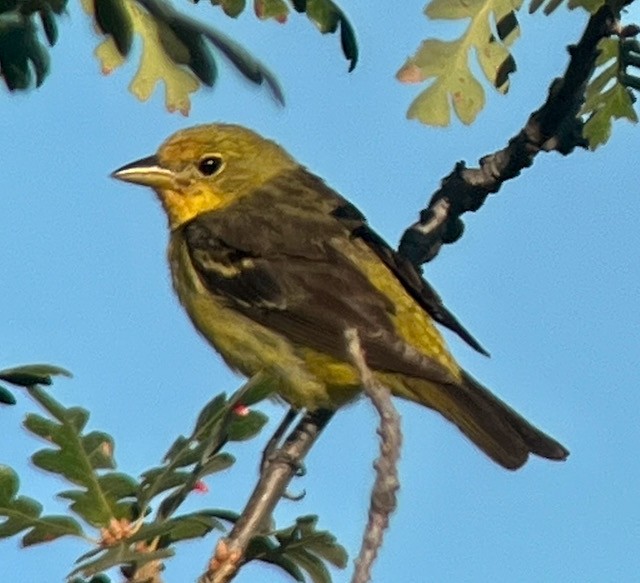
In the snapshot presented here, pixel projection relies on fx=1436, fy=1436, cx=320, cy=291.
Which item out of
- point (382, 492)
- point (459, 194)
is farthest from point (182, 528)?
point (459, 194)

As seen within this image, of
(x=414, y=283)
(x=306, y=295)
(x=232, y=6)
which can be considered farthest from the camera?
(x=306, y=295)

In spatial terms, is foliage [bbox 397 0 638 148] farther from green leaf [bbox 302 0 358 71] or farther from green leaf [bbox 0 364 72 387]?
green leaf [bbox 0 364 72 387]

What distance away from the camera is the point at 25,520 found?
2201 millimetres

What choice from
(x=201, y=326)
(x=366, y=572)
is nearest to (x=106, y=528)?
(x=366, y=572)

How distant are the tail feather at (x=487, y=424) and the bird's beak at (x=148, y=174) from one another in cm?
143

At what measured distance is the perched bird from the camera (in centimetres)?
426

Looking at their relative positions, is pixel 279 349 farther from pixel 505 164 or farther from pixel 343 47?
pixel 343 47

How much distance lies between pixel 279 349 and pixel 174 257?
0.76m

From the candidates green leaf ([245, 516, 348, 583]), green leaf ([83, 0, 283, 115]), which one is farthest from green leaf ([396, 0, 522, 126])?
green leaf ([245, 516, 348, 583])

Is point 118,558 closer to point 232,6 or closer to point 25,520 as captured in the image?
point 25,520

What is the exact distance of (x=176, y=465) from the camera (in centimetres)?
216

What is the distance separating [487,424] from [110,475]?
85.1 inches

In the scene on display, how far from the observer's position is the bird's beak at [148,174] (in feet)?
16.9

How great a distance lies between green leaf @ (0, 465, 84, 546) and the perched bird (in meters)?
1.57
